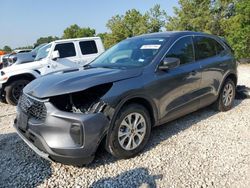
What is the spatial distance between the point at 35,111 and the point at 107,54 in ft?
6.54

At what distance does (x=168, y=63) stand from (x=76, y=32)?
5538 cm

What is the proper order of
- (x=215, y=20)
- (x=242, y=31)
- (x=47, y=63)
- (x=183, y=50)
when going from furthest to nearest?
(x=215, y=20), (x=242, y=31), (x=47, y=63), (x=183, y=50)

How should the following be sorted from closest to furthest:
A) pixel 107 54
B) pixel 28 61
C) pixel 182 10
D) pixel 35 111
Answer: pixel 35 111
pixel 107 54
pixel 28 61
pixel 182 10

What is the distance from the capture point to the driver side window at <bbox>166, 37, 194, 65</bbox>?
4.57 meters

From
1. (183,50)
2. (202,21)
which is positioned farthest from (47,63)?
(202,21)

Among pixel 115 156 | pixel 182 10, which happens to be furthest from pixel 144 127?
pixel 182 10

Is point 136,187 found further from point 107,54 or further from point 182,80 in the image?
point 107,54

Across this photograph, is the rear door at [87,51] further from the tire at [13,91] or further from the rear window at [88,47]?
the tire at [13,91]

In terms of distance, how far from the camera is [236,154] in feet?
13.0

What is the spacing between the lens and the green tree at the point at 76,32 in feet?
183

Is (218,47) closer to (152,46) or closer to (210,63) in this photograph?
(210,63)

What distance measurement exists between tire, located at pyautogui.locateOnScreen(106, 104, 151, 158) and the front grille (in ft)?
2.88

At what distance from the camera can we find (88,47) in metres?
9.51

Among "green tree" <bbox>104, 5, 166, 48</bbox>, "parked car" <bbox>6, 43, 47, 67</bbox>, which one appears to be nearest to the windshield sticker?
"parked car" <bbox>6, 43, 47, 67</bbox>
